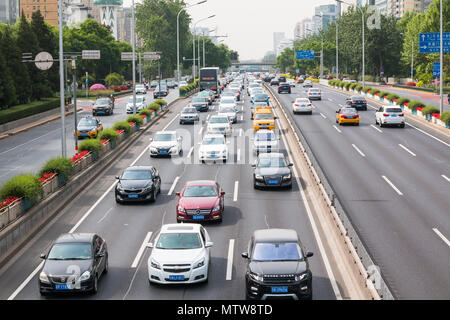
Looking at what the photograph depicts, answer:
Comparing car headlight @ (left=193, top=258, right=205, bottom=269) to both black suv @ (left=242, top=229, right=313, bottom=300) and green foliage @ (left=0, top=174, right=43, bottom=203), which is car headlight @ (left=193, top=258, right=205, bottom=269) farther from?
green foliage @ (left=0, top=174, right=43, bottom=203)

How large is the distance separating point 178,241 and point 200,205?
6018mm

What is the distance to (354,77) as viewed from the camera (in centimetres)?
15925

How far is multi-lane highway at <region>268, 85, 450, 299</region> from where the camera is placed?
19281 mm

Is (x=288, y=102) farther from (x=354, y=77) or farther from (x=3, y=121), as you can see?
(x=354, y=77)

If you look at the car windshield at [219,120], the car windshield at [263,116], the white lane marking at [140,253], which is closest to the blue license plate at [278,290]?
the white lane marking at [140,253]

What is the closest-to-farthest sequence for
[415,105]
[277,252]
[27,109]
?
1. [277,252]
2. [415,105]
3. [27,109]

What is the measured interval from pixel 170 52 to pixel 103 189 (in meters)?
123

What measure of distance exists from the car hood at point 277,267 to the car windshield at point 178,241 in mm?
2445

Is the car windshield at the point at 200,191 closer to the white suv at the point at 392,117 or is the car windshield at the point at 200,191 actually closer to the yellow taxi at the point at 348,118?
the white suv at the point at 392,117

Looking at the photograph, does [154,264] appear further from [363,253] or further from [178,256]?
[363,253]

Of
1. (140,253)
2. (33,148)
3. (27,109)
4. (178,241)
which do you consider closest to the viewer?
(178,241)

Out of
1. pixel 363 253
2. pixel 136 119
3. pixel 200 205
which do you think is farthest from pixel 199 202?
pixel 136 119

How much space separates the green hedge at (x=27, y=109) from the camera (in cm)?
5829

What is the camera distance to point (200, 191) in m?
25.9
